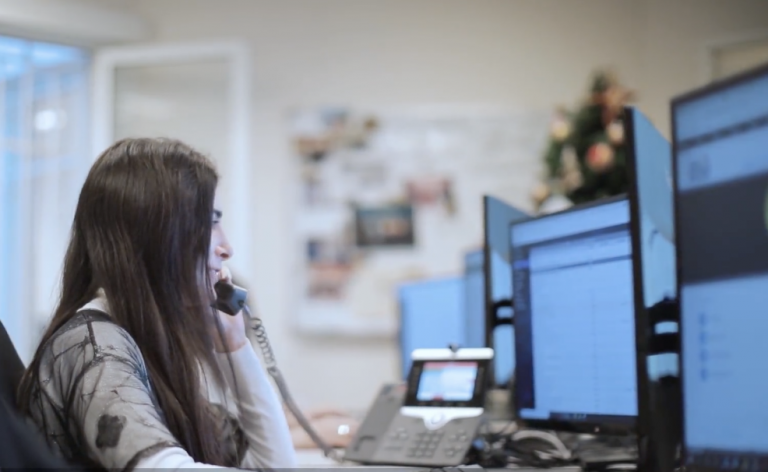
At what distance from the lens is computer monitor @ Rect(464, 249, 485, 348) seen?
2.15 metres

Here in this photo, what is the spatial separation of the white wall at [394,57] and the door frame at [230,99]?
8.0 inches

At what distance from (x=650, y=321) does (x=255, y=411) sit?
71cm

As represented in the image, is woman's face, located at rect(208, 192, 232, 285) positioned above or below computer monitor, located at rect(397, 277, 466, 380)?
above

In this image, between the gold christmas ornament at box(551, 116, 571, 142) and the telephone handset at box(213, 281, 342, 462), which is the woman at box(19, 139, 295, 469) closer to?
the telephone handset at box(213, 281, 342, 462)

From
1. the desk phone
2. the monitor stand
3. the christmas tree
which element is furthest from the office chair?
the christmas tree

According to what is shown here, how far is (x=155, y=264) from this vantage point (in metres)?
1.18

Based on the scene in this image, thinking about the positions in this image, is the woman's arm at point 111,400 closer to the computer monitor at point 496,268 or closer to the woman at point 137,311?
the woman at point 137,311

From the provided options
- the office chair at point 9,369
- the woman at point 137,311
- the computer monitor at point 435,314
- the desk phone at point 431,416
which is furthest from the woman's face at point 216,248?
the computer monitor at point 435,314

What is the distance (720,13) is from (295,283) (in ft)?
7.80

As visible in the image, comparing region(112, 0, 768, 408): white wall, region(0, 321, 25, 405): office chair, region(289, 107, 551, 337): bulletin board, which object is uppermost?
region(112, 0, 768, 408): white wall

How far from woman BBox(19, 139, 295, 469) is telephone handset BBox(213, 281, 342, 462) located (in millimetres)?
41

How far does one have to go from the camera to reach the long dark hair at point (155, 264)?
116cm

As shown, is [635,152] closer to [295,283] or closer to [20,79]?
[295,283]

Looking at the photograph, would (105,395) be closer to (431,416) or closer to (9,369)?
(9,369)
